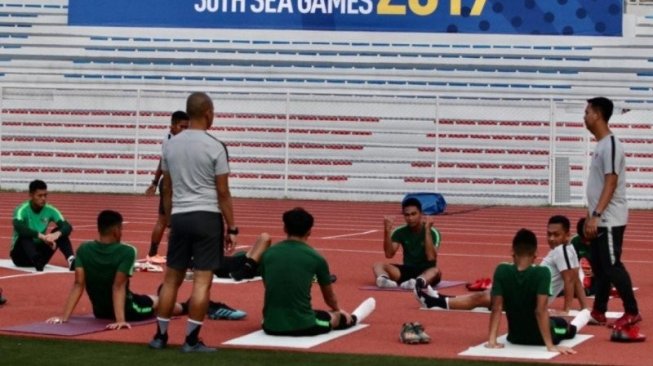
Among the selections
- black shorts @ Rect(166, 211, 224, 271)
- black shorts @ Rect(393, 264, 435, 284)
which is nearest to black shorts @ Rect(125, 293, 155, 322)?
black shorts @ Rect(166, 211, 224, 271)

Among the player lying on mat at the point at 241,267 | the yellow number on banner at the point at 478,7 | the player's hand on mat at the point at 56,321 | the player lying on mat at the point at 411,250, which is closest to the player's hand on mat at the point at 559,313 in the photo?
the player lying on mat at the point at 411,250

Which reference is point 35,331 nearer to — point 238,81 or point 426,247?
point 426,247

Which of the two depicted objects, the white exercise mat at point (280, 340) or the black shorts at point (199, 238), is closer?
the black shorts at point (199, 238)

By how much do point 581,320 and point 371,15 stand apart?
27074 mm

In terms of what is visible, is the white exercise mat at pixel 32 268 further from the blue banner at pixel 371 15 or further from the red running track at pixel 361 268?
the blue banner at pixel 371 15

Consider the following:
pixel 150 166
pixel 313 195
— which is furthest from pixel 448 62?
pixel 150 166

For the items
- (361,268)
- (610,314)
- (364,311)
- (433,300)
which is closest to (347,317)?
(364,311)

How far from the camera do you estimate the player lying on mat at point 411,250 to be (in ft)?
48.3

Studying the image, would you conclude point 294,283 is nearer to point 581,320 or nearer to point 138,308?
point 138,308

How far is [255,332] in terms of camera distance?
1099 cm

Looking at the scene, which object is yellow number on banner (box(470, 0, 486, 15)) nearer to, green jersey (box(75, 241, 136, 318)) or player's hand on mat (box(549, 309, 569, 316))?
player's hand on mat (box(549, 309, 569, 316))

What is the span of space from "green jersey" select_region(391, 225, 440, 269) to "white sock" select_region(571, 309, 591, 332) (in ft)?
11.8

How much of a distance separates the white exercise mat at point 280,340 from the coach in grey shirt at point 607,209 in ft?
7.02

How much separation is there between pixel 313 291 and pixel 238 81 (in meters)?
22.9
